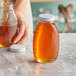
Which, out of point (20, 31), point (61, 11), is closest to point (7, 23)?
point (20, 31)

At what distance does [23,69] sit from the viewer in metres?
1.03

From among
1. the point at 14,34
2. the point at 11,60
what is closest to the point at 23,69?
the point at 11,60

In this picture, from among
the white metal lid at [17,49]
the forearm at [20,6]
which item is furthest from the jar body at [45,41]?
the forearm at [20,6]

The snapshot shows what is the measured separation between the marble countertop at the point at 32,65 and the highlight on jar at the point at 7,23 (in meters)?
0.05

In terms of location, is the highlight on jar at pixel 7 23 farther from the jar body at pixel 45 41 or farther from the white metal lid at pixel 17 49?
the jar body at pixel 45 41

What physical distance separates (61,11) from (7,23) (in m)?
2.15

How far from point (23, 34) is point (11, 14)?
15cm

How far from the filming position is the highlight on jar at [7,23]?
1235 millimetres

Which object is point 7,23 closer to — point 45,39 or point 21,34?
point 21,34

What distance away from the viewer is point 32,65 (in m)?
1.07

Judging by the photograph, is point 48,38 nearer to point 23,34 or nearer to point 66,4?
point 23,34

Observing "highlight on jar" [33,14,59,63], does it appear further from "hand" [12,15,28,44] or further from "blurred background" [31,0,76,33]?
"blurred background" [31,0,76,33]

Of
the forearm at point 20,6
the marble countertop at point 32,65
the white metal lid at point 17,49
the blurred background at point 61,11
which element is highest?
the forearm at point 20,6

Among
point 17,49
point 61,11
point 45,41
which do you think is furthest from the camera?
point 61,11
